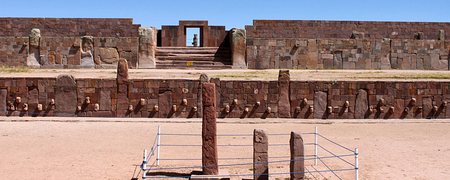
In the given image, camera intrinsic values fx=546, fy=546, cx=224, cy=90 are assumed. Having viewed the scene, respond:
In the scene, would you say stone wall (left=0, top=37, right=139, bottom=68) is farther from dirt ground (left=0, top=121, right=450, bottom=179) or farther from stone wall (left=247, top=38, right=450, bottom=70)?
dirt ground (left=0, top=121, right=450, bottom=179)

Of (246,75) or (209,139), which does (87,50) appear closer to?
(246,75)

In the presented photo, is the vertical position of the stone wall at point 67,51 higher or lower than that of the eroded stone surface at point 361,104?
higher

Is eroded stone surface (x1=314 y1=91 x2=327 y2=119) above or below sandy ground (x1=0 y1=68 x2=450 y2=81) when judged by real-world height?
below

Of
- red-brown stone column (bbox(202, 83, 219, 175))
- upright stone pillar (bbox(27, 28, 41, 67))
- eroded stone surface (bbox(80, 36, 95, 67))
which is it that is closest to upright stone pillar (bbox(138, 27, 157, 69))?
eroded stone surface (bbox(80, 36, 95, 67))

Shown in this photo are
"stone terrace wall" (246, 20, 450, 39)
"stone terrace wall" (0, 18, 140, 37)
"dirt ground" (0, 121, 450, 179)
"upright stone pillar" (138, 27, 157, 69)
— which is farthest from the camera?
"stone terrace wall" (246, 20, 450, 39)

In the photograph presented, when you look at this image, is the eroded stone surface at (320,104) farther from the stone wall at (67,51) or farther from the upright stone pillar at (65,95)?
the stone wall at (67,51)

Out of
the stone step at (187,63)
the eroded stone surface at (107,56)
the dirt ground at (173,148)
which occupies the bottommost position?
the dirt ground at (173,148)

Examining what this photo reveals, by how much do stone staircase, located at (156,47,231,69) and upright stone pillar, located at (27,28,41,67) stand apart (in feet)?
15.8

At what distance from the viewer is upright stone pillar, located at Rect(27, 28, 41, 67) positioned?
22.0 m

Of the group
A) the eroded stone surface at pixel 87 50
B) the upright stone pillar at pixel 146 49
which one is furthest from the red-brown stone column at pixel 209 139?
the eroded stone surface at pixel 87 50

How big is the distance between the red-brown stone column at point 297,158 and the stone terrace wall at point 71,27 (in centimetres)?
1814

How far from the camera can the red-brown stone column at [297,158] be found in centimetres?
747

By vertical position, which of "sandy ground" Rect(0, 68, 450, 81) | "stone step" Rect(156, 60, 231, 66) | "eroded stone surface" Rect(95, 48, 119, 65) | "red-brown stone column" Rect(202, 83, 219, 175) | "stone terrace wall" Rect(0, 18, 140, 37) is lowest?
"red-brown stone column" Rect(202, 83, 219, 175)

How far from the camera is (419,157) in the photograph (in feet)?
30.1
